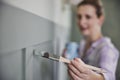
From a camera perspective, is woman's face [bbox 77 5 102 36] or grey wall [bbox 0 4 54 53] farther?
woman's face [bbox 77 5 102 36]

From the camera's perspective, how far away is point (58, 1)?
1.77ft

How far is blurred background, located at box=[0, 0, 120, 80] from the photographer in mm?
410

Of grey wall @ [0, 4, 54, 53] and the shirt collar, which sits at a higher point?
grey wall @ [0, 4, 54, 53]

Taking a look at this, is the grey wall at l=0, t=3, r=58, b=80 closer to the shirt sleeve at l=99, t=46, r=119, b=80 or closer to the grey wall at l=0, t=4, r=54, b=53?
the grey wall at l=0, t=4, r=54, b=53

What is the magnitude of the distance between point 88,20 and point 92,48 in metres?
0.07

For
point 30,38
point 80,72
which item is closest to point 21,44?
point 30,38

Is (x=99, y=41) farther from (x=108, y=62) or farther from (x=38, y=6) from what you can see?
(x=38, y=6)

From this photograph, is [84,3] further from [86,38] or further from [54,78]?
[54,78]

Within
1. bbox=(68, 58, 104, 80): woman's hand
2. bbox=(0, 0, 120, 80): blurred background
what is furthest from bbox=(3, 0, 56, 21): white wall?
bbox=(68, 58, 104, 80): woman's hand

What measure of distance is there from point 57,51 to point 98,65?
0.10m

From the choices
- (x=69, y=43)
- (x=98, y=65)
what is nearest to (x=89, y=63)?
(x=98, y=65)

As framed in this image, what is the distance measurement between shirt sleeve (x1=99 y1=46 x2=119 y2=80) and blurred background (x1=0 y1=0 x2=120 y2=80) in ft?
0.10

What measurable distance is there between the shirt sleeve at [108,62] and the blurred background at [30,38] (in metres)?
0.03

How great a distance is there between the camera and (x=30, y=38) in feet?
1.46
